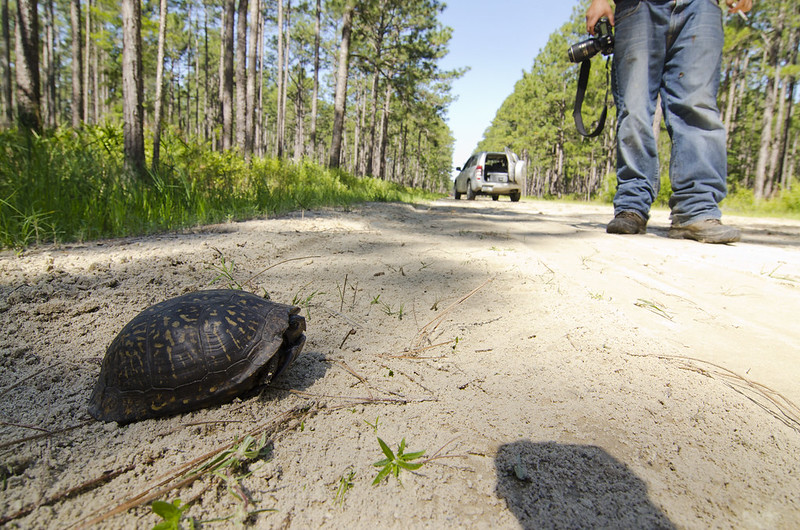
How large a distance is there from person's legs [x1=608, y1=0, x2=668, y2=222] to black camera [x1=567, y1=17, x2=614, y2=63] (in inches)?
6.9

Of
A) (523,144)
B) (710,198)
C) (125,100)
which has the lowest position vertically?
(710,198)

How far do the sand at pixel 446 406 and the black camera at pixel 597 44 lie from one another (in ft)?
9.00

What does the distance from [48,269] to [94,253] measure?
37 centimetres

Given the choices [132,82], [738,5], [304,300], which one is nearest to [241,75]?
[132,82]

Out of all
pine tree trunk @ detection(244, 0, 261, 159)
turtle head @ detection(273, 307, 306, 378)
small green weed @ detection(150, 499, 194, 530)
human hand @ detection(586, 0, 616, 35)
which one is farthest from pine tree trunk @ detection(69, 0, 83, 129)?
small green weed @ detection(150, 499, 194, 530)

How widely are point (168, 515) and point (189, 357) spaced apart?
0.63 meters

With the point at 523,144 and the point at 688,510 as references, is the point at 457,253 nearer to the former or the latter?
the point at 688,510

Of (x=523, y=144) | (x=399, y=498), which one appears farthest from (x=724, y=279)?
(x=523, y=144)

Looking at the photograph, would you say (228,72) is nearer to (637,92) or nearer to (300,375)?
(637,92)

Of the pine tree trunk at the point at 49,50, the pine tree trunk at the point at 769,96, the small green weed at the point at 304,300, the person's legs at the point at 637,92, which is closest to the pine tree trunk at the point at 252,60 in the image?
the person's legs at the point at 637,92

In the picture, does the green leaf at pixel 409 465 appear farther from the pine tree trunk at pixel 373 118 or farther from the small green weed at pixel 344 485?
the pine tree trunk at pixel 373 118

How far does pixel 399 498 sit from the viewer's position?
0.92 metres

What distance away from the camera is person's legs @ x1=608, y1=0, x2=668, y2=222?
3.60 metres

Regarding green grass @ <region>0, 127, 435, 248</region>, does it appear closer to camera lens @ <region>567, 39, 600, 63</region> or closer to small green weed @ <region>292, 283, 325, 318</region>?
small green weed @ <region>292, 283, 325, 318</region>
